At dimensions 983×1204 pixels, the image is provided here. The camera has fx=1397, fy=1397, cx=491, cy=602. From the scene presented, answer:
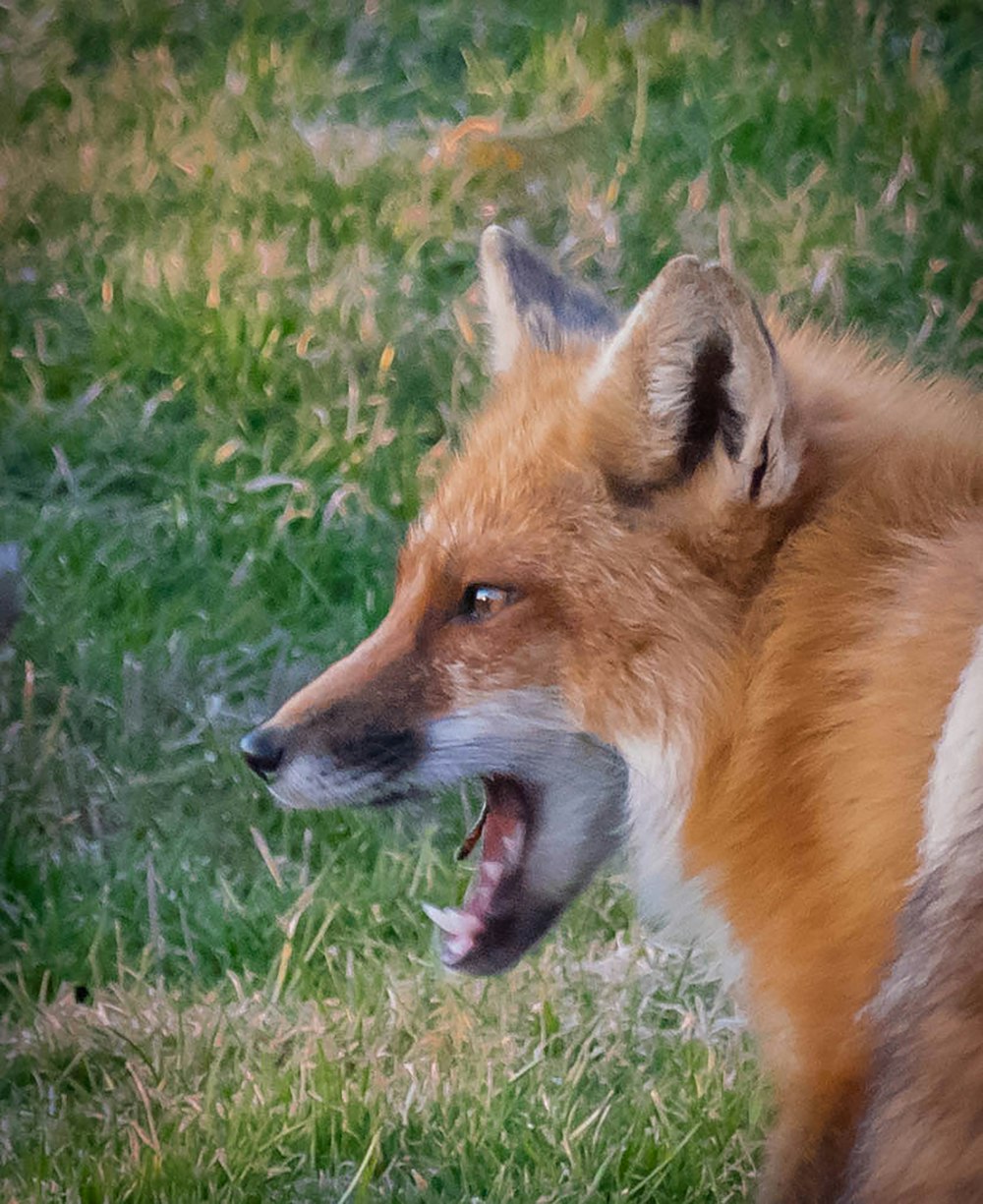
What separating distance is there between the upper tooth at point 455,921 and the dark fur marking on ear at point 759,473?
0.44 metres

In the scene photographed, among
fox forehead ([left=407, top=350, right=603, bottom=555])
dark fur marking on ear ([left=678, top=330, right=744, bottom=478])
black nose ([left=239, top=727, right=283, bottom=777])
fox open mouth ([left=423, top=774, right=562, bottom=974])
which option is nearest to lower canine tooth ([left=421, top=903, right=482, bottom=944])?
fox open mouth ([left=423, top=774, right=562, bottom=974])

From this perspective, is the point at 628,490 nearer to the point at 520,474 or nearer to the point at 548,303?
the point at 520,474

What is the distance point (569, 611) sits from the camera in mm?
1103

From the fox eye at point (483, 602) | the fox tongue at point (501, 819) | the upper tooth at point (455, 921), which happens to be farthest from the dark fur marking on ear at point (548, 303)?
the upper tooth at point (455, 921)

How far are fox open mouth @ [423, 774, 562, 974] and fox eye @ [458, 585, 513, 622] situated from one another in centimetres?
17

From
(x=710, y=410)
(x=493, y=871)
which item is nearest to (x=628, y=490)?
(x=710, y=410)

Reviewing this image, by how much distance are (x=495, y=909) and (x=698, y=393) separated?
18.7 inches

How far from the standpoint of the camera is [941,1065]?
0.88 metres

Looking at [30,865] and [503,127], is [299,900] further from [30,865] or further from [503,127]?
[503,127]

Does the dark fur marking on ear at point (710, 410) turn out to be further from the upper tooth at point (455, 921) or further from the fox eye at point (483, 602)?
the upper tooth at point (455, 921)

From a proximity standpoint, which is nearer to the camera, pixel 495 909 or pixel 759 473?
pixel 759 473

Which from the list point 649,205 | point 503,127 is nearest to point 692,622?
point 649,205

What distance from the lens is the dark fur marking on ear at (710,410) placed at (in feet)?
3.43

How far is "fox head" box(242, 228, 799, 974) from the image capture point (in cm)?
106
